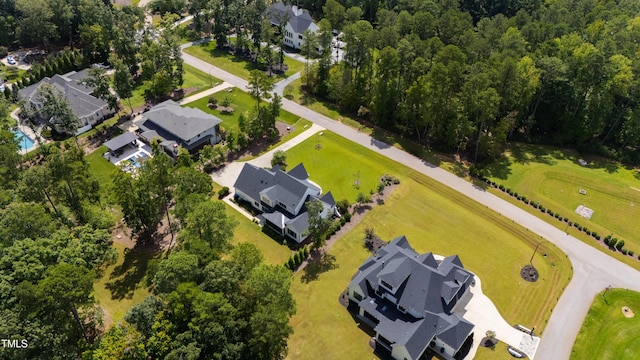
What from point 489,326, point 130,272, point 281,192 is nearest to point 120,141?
point 130,272

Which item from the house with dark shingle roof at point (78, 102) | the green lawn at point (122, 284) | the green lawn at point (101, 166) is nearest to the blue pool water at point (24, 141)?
the house with dark shingle roof at point (78, 102)

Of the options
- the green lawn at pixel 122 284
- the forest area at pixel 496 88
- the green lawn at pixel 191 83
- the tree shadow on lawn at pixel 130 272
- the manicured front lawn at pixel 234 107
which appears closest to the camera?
the green lawn at pixel 122 284

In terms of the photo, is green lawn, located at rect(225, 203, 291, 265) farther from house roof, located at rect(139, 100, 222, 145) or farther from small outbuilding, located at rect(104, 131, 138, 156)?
small outbuilding, located at rect(104, 131, 138, 156)

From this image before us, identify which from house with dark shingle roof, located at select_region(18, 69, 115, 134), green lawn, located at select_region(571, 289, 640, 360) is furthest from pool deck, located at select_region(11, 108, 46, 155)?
green lawn, located at select_region(571, 289, 640, 360)

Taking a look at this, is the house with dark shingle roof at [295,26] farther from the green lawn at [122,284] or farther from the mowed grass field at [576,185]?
the green lawn at [122,284]

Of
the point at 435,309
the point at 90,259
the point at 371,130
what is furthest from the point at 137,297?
the point at 371,130

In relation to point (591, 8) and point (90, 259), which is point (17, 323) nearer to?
point (90, 259)
